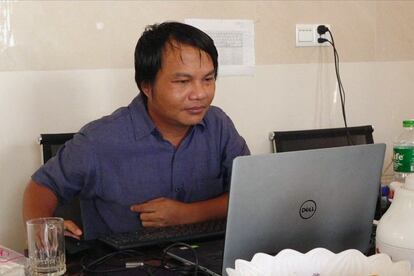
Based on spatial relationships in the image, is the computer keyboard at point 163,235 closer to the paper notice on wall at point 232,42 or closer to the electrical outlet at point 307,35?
the paper notice on wall at point 232,42

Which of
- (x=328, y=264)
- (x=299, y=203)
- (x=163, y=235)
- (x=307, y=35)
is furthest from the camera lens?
(x=307, y=35)

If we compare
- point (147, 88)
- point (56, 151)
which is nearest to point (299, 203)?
point (147, 88)

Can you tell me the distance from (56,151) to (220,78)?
0.77 metres

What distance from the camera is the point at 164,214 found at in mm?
1505

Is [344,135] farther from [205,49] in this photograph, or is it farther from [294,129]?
[205,49]

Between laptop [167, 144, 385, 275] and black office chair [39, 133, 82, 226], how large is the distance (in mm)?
787

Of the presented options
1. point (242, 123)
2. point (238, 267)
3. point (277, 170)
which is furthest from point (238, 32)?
point (238, 267)

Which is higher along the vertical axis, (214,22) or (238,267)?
(214,22)

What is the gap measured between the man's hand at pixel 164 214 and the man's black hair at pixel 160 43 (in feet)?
1.27

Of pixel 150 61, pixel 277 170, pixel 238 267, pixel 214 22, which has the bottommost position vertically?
pixel 238 267

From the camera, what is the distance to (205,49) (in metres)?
1.65

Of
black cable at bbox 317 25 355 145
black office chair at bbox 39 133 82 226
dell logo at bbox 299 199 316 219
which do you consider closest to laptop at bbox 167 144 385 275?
dell logo at bbox 299 199 316 219

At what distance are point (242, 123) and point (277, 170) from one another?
4.53 ft

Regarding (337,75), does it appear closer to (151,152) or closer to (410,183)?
(151,152)
